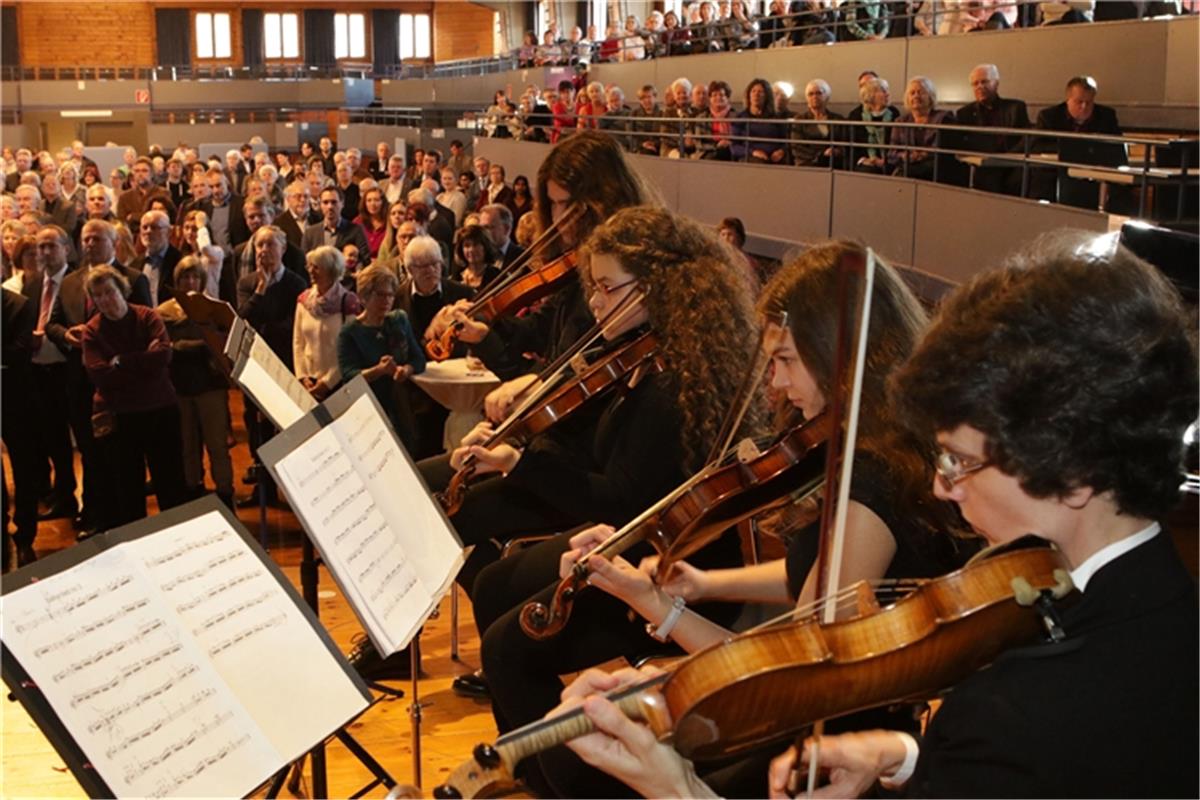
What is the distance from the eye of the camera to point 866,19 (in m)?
11.7

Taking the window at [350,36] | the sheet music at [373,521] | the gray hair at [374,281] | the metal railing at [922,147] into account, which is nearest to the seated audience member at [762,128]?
the metal railing at [922,147]

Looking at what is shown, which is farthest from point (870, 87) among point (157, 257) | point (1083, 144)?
point (157, 257)

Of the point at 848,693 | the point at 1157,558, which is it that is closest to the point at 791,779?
the point at 848,693

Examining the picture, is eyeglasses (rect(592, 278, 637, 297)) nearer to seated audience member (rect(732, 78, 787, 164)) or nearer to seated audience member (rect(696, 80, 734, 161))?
seated audience member (rect(732, 78, 787, 164))

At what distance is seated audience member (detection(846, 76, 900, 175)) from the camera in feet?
26.6

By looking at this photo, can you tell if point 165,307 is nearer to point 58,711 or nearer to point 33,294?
point 33,294

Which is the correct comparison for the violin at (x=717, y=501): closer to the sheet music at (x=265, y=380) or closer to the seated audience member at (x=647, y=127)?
the sheet music at (x=265, y=380)

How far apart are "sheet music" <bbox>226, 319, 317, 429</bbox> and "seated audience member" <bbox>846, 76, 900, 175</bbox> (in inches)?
206

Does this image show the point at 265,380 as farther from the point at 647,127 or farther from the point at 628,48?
the point at 628,48

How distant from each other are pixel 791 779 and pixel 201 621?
0.92 m

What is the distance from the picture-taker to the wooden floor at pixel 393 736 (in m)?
3.88

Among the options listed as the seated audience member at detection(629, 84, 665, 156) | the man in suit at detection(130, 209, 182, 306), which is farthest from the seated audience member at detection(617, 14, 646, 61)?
the man in suit at detection(130, 209, 182, 306)

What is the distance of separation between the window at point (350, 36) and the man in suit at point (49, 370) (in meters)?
25.8

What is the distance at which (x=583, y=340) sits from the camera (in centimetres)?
413
